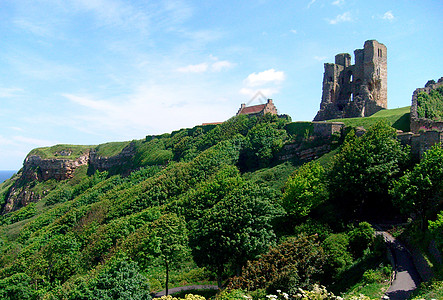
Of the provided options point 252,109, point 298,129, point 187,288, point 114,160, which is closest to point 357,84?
point 298,129

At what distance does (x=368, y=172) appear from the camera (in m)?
25.6

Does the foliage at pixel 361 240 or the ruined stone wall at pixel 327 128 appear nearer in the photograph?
the foliage at pixel 361 240

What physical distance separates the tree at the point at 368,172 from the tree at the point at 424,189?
4.30 m

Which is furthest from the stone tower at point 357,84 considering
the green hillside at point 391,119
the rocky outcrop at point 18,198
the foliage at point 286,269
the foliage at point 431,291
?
the rocky outcrop at point 18,198

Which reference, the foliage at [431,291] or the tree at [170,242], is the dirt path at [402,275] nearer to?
the foliage at [431,291]

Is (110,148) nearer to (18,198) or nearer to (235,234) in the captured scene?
(18,198)

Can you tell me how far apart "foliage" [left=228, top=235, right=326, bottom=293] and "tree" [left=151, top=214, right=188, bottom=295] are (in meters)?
8.32

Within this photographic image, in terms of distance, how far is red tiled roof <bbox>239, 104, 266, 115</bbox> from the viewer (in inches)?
2348

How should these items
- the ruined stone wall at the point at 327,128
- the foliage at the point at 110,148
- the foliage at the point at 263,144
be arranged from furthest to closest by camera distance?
the foliage at the point at 110,148 → the foliage at the point at 263,144 → the ruined stone wall at the point at 327,128

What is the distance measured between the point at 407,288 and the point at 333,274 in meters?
4.31

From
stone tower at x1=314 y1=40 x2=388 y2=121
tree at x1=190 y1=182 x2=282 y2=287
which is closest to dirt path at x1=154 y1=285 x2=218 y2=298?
tree at x1=190 y1=182 x2=282 y2=287

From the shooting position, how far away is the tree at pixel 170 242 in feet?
85.8

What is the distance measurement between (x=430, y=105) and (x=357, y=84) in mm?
11282

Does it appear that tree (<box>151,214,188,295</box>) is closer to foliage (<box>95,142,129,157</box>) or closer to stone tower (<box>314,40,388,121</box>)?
stone tower (<box>314,40,388,121</box>)
